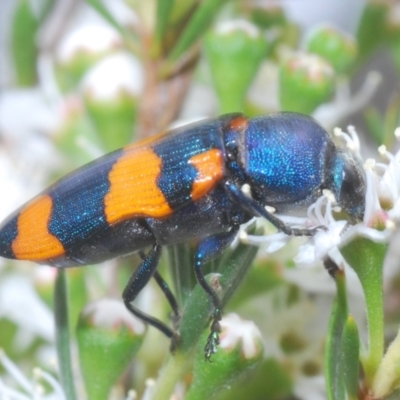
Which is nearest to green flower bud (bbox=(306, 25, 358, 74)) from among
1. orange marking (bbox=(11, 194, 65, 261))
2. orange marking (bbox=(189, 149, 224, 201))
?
orange marking (bbox=(189, 149, 224, 201))

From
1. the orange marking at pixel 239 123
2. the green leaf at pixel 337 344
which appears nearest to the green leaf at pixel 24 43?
the orange marking at pixel 239 123

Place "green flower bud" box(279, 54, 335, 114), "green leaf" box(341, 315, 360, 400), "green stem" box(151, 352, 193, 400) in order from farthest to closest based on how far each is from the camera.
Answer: "green flower bud" box(279, 54, 335, 114)
"green stem" box(151, 352, 193, 400)
"green leaf" box(341, 315, 360, 400)

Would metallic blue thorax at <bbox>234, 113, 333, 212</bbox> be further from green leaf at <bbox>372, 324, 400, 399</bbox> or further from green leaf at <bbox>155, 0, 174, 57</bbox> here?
green leaf at <bbox>155, 0, 174, 57</bbox>

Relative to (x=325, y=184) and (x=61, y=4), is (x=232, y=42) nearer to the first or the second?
(x=325, y=184)

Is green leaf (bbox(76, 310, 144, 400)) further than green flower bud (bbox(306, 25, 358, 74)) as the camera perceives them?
No

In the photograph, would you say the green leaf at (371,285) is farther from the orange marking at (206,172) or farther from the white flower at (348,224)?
the orange marking at (206,172)

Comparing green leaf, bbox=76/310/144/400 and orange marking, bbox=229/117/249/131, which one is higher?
orange marking, bbox=229/117/249/131
